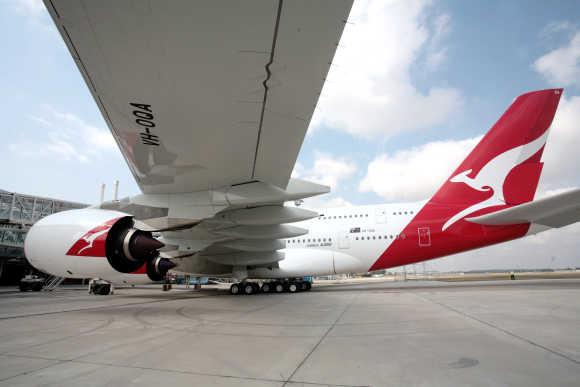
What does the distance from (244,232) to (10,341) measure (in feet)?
19.6

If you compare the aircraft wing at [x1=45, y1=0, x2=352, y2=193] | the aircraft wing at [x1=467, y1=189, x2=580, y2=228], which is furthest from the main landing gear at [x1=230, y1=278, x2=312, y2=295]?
the aircraft wing at [x1=45, y1=0, x2=352, y2=193]

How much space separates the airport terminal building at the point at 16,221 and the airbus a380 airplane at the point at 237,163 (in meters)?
19.3

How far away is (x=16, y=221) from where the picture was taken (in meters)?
21.7

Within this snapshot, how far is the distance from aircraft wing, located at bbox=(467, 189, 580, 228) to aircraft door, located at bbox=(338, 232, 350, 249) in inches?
191

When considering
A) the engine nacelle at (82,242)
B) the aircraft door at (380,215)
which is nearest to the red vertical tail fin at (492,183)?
the aircraft door at (380,215)

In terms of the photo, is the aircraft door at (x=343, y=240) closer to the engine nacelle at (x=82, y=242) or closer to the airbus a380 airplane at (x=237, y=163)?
the airbus a380 airplane at (x=237, y=163)

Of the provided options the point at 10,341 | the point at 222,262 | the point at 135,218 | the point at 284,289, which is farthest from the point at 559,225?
the point at 10,341

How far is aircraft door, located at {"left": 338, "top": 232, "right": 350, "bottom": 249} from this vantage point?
13555 mm

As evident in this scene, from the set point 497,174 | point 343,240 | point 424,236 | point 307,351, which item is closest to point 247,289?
point 343,240

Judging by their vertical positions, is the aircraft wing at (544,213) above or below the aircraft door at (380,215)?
below

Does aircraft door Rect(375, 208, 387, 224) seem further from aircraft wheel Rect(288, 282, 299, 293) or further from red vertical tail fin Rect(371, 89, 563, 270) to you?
aircraft wheel Rect(288, 282, 299, 293)

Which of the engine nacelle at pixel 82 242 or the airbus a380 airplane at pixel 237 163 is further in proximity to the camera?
the engine nacelle at pixel 82 242

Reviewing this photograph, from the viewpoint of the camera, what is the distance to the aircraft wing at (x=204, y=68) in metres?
2.77

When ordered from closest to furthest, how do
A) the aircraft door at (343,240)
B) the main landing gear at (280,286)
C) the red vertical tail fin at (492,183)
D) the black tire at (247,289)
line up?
the red vertical tail fin at (492,183)
the black tire at (247,289)
the main landing gear at (280,286)
the aircraft door at (343,240)
